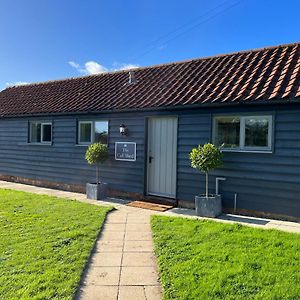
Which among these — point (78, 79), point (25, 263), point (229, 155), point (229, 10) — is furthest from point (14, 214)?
point (229, 10)

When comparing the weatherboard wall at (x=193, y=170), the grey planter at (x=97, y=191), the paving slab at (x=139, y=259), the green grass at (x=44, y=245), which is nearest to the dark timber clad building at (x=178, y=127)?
the weatherboard wall at (x=193, y=170)

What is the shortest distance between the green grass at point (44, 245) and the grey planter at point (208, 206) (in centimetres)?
214

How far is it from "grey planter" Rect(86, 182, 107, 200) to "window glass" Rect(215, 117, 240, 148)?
12.2 ft

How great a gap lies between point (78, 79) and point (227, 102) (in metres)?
7.99

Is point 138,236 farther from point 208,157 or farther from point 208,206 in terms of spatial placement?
point 208,157

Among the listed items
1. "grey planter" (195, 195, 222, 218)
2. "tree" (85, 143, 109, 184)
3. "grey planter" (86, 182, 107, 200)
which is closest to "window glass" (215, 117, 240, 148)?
"grey planter" (195, 195, 222, 218)

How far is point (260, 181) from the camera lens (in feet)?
25.0

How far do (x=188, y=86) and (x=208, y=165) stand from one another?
259 cm

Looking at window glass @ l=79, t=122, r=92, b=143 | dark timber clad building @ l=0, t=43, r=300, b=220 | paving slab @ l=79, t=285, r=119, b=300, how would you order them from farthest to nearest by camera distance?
1. window glass @ l=79, t=122, r=92, b=143
2. dark timber clad building @ l=0, t=43, r=300, b=220
3. paving slab @ l=79, t=285, r=119, b=300

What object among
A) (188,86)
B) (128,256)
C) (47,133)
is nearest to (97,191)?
(188,86)

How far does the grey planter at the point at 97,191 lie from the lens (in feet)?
32.9

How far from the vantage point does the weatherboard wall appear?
23.8ft

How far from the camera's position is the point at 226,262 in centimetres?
464

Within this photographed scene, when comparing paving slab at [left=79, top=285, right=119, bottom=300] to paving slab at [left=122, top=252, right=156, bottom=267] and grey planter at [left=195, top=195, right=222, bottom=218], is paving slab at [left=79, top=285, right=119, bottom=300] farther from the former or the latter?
grey planter at [left=195, top=195, right=222, bottom=218]
